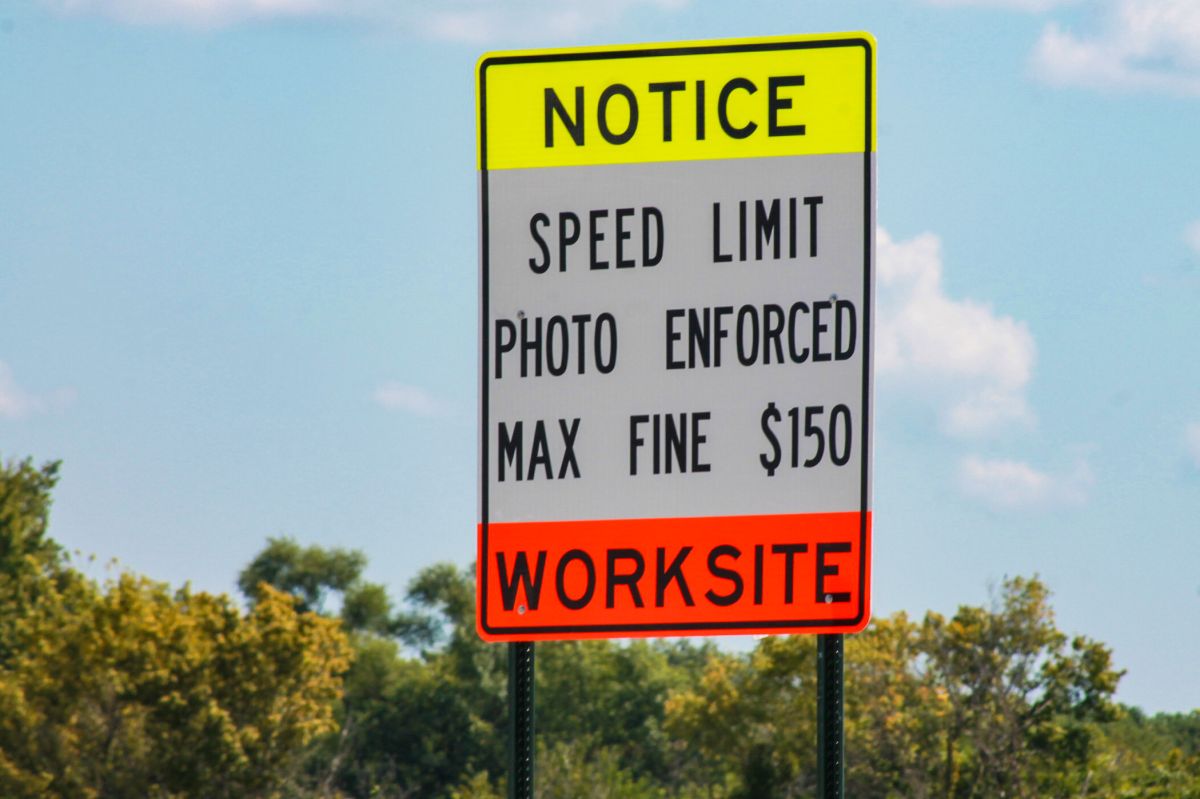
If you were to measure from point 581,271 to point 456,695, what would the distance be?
3305 inches

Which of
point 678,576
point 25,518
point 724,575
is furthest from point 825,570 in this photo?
point 25,518

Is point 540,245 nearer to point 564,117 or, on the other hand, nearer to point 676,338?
point 564,117

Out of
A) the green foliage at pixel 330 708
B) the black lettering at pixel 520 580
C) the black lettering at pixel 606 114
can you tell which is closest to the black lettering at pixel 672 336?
the black lettering at pixel 606 114

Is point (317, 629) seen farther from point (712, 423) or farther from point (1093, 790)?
point (712, 423)

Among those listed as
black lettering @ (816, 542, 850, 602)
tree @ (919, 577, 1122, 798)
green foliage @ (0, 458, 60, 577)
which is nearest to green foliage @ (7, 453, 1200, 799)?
tree @ (919, 577, 1122, 798)

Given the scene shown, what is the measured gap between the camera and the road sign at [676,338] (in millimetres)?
4441

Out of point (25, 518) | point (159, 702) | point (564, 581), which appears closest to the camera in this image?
point (564, 581)

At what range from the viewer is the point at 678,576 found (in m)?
4.46

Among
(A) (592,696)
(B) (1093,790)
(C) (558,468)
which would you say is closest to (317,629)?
(B) (1093,790)

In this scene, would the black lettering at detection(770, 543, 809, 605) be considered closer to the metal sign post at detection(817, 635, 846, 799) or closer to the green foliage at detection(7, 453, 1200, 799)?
the metal sign post at detection(817, 635, 846, 799)

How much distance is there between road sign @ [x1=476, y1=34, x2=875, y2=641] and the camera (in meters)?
4.44

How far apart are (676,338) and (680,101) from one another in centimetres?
65

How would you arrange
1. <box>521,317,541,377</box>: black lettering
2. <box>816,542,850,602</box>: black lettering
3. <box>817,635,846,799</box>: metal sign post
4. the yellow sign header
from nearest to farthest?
<box>817,635,846,799</box>: metal sign post, <box>816,542,850,602</box>: black lettering, the yellow sign header, <box>521,317,541,377</box>: black lettering

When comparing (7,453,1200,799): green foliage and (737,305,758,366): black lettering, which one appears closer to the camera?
(737,305,758,366): black lettering
